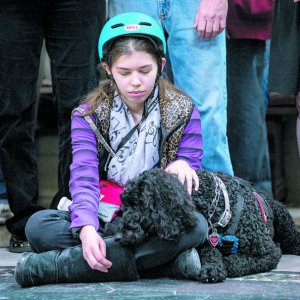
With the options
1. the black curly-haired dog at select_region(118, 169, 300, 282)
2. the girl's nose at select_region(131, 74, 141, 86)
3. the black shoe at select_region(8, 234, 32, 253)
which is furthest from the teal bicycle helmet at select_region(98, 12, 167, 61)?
the black shoe at select_region(8, 234, 32, 253)

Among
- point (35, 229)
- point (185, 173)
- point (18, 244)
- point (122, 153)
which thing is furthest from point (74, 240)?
point (18, 244)

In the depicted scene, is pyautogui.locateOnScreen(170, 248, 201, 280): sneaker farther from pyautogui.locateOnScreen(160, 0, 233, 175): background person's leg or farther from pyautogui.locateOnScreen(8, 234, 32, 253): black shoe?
pyautogui.locateOnScreen(8, 234, 32, 253): black shoe

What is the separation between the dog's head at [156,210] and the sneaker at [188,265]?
11cm

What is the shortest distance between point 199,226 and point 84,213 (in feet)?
1.43

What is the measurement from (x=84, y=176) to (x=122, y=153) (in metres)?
0.20

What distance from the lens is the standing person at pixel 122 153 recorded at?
11.0ft

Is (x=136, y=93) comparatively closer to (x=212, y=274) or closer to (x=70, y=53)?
(x=70, y=53)

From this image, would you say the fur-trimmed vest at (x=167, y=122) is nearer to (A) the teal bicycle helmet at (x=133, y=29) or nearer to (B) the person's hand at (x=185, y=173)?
(B) the person's hand at (x=185, y=173)

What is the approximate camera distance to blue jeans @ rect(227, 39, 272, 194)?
4.48 m

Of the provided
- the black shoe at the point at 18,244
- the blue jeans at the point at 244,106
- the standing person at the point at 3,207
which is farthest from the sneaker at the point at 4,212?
the blue jeans at the point at 244,106

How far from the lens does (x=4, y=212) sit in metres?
4.36

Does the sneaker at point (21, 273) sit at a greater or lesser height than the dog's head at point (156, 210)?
lesser

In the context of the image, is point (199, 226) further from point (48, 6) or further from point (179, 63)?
point (48, 6)

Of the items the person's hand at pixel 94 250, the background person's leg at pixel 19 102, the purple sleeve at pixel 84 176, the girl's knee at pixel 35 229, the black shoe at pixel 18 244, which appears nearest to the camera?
the person's hand at pixel 94 250
